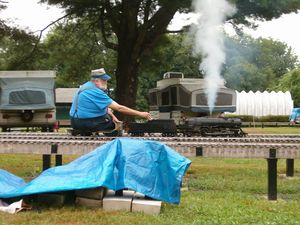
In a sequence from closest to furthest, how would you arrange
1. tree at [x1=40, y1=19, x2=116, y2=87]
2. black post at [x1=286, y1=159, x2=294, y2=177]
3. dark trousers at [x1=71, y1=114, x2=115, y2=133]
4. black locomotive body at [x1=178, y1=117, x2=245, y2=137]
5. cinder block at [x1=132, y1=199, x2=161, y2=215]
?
cinder block at [x1=132, y1=199, x2=161, y2=215], dark trousers at [x1=71, y1=114, x2=115, y2=133], black post at [x1=286, y1=159, x2=294, y2=177], black locomotive body at [x1=178, y1=117, x2=245, y2=137], tree at [x1=40, y1=19, x2=116, y2=87]

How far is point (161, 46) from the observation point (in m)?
26.1

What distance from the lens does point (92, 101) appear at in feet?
24.0

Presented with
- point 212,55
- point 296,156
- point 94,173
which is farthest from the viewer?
point 212,55

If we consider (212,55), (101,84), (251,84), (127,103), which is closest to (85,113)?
(101,84)

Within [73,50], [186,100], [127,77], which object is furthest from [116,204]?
[73,50]

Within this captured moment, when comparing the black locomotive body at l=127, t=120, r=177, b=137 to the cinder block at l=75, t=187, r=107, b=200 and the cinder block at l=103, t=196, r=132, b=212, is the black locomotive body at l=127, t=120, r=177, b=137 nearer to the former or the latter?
the cinder block at l=75, t=187, r=107, b=200

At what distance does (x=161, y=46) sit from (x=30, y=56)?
647 centimetres

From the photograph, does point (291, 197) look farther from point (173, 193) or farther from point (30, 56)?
point (30, 56)

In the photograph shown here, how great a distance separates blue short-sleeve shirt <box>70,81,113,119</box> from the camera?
729 cm

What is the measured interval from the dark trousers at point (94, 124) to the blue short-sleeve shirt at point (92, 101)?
0.11 m

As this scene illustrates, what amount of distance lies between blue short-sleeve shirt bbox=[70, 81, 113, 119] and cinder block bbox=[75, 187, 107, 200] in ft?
6.16

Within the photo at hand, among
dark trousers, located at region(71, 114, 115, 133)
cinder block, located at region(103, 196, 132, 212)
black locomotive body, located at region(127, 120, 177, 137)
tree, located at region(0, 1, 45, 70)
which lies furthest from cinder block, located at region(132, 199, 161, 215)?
tree, located at region(0, 1, 45, 70)

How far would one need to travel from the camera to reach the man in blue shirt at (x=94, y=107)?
7297mm

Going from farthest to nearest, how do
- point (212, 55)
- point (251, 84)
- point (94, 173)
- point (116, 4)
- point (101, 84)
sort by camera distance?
point (251, 84)
point (116, 4)
point (212, 55)
point (101, 84)
point (94, 173)
